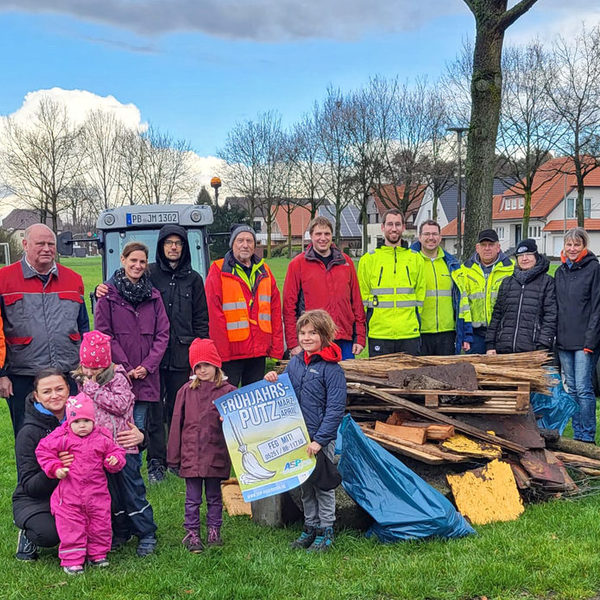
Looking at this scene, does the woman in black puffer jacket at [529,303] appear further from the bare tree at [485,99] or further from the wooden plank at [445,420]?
the bare tree at [485,99]

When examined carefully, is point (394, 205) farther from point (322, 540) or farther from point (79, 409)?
point (79, 409)

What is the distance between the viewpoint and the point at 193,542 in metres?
4.71

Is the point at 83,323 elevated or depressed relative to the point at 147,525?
elevated

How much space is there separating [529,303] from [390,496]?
2.96 meters

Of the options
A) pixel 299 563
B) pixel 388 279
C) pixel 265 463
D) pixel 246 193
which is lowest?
pixel 299 563

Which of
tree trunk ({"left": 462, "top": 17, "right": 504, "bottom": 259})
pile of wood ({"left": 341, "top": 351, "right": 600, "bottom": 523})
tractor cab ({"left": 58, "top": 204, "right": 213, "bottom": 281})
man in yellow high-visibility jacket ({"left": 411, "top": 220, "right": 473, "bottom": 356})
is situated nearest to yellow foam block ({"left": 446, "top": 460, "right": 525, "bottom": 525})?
pile of wood ({"left": 341, "top": 351, "right": 600, "bottom": 523})

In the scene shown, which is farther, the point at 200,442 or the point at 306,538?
the point at 306,538

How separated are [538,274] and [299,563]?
3.98 metres

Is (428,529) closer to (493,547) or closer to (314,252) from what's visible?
(493,547)

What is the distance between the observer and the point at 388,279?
6.82m

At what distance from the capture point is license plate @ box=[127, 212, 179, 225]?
8.57m

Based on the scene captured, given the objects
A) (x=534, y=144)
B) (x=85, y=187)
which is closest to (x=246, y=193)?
(x=85, y=187)

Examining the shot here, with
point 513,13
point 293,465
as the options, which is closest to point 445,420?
point 293,465

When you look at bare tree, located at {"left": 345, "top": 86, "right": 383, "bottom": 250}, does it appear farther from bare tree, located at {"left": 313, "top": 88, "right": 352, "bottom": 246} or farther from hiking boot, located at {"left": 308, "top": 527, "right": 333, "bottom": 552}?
hiking boot, located at {"left": 308, "top": 527, "right": 333, "bottom": 552}
